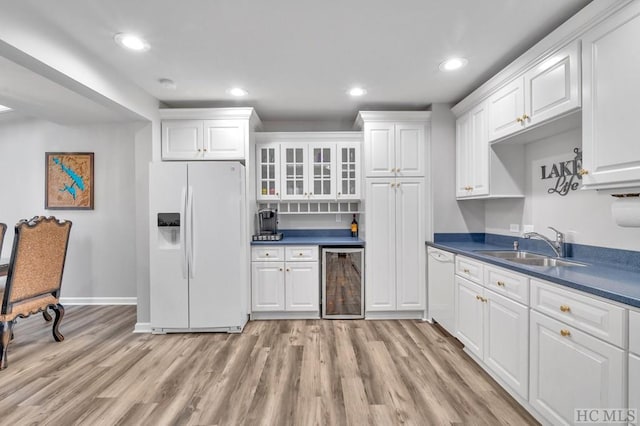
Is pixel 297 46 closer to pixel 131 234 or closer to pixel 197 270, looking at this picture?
pixel 197 270

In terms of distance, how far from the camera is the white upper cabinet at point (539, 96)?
178cm

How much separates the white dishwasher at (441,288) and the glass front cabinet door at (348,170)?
1.16 meters

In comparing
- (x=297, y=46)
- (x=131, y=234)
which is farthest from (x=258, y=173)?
(x=131, y=234)

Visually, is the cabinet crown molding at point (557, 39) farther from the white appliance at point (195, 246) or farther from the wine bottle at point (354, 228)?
the white appliance at point (195, 246)

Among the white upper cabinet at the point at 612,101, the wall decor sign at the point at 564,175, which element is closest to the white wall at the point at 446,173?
the wall decor sign at the point at 564,175

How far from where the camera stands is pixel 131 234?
4.00m

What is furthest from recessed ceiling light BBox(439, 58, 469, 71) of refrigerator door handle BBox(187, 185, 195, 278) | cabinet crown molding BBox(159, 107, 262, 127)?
refrigerator door handle BBox(187, 185, 195, 278)

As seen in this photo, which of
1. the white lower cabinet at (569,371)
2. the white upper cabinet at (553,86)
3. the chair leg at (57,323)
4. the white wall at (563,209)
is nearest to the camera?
the white lower cabinet at (569,371)

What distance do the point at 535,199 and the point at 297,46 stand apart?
2392mm

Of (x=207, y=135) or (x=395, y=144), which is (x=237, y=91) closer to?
(x=207, y=135)

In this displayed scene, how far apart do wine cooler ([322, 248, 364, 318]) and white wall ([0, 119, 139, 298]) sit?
107 inches

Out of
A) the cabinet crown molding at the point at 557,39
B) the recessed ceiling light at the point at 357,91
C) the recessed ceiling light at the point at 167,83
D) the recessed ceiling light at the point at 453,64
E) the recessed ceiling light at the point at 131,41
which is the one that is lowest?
the cabinet crown molding at the point at 557,39

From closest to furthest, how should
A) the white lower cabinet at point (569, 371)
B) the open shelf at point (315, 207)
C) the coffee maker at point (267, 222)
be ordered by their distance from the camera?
the white lower cabinet at point (569, 371), the coffee maker at point (267, 222), the open shelf at point (315, 207)

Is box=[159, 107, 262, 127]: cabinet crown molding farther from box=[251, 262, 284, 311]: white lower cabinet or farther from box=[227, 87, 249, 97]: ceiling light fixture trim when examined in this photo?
box=[251, 262, 284, 311]: white lower cabinet
